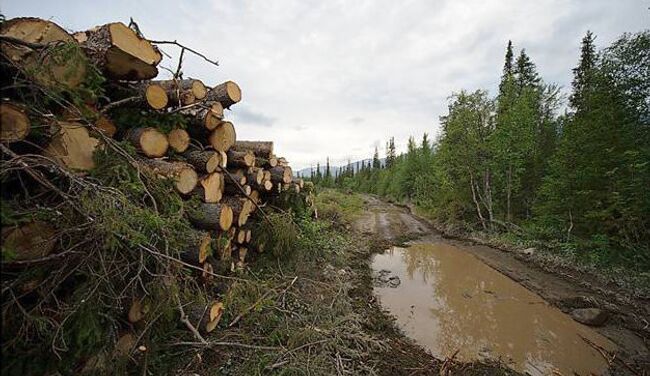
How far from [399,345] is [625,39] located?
1158 centimetres

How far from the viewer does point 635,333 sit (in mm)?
5348

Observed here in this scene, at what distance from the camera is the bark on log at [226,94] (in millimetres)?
4566

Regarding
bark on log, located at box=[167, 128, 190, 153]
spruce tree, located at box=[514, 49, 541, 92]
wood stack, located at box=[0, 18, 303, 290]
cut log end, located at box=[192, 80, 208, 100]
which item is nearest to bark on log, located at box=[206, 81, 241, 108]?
wood stack, located at box=[0, 18, 303, 290]

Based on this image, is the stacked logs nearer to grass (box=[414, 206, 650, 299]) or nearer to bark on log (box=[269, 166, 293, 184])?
bark on log (box=[269, 166, 293, 184])

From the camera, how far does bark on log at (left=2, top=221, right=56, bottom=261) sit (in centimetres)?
189

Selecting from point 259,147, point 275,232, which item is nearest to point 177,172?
point 275,232

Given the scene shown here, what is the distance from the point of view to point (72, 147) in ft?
8.62

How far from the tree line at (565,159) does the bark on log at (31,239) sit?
11.5 m

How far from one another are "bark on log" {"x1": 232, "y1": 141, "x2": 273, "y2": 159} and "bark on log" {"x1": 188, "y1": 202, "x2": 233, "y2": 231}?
2.20m

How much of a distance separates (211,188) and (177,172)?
25.4 inches

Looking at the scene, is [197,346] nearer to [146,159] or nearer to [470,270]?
[146,159]

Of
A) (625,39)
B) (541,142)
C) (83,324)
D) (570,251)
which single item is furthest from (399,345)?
(541,142)

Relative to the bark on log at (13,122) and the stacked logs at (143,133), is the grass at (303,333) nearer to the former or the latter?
the stacked logs at (143,133)

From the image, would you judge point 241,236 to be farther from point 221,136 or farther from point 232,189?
point 221,136
